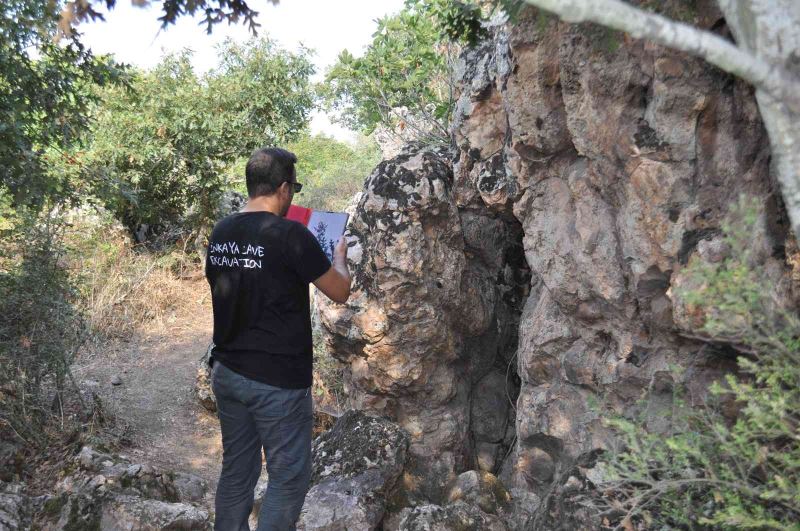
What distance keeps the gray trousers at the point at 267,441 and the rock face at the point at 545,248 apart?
1.25 m

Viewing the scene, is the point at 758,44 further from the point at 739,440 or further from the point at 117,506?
the point at 117,506

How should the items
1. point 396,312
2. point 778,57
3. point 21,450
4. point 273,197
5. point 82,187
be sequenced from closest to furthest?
point 778,57 < point 273,197 < point 396,312 < point 21,450 < point 82,187

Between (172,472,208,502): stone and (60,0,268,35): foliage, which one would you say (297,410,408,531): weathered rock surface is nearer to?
(172,472,208,502): stone

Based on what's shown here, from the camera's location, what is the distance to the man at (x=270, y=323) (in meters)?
3.05

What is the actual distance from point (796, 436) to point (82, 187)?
6.56m

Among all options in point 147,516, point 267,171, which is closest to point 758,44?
point 267,171

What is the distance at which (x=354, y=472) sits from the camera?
4664mm

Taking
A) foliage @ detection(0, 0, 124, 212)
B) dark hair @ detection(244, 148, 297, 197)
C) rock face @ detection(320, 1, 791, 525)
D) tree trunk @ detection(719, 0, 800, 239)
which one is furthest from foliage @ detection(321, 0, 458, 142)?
tree trunk @ detection(719, 0, 800, 239)

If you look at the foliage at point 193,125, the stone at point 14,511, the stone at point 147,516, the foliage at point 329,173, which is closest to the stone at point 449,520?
the stone at point 147,516

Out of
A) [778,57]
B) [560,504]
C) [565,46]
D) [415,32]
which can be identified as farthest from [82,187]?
[778,57]

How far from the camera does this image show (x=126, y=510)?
4074 mm

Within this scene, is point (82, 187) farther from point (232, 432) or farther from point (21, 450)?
point (232, 432)

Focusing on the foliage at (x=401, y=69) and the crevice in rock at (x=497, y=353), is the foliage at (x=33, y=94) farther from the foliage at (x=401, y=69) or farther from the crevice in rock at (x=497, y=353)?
the crevice in rock at (x=497, y=353)

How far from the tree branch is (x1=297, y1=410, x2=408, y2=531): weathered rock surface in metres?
3.25
